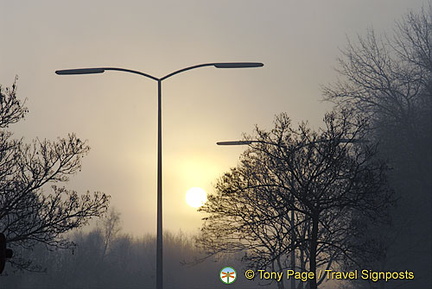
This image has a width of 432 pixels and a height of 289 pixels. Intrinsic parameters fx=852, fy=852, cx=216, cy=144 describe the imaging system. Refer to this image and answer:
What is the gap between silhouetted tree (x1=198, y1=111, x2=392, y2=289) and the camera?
30906 mm

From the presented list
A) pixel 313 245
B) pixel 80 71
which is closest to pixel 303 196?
pixel 313 245

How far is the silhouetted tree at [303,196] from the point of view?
3091 centimetres

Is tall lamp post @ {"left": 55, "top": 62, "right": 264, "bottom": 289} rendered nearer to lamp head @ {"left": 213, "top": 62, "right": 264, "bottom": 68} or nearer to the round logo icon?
lamp head @ {"left": 213, "top": 62, "right": 264, "bottom": 68}

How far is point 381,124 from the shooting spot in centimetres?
5062

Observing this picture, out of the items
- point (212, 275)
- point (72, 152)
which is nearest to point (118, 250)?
point (212, 275)

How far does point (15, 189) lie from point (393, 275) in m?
22.5

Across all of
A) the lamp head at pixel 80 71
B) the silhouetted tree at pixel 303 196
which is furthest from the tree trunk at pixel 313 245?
the lamp head at pixel 80 71

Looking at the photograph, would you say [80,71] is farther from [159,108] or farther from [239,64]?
[239,64]

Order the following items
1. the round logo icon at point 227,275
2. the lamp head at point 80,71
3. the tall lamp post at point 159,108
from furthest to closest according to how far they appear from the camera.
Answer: the round logo icon at point 227,275
the lamp head at point 80,71
the tall lamp post at point 159,108

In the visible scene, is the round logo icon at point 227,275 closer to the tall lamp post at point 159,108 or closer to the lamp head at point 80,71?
the tall lamp post at point 159,108

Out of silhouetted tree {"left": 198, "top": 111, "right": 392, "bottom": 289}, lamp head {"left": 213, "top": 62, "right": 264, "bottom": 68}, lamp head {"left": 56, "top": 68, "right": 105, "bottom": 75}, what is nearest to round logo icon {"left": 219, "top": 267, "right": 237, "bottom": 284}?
silhouetted tree {"left": 198, "top": 111, "right": 392, "bottom": 289}

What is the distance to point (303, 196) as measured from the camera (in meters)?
30.5

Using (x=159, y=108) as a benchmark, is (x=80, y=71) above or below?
above

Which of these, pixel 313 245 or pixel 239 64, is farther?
pixel 239 64
